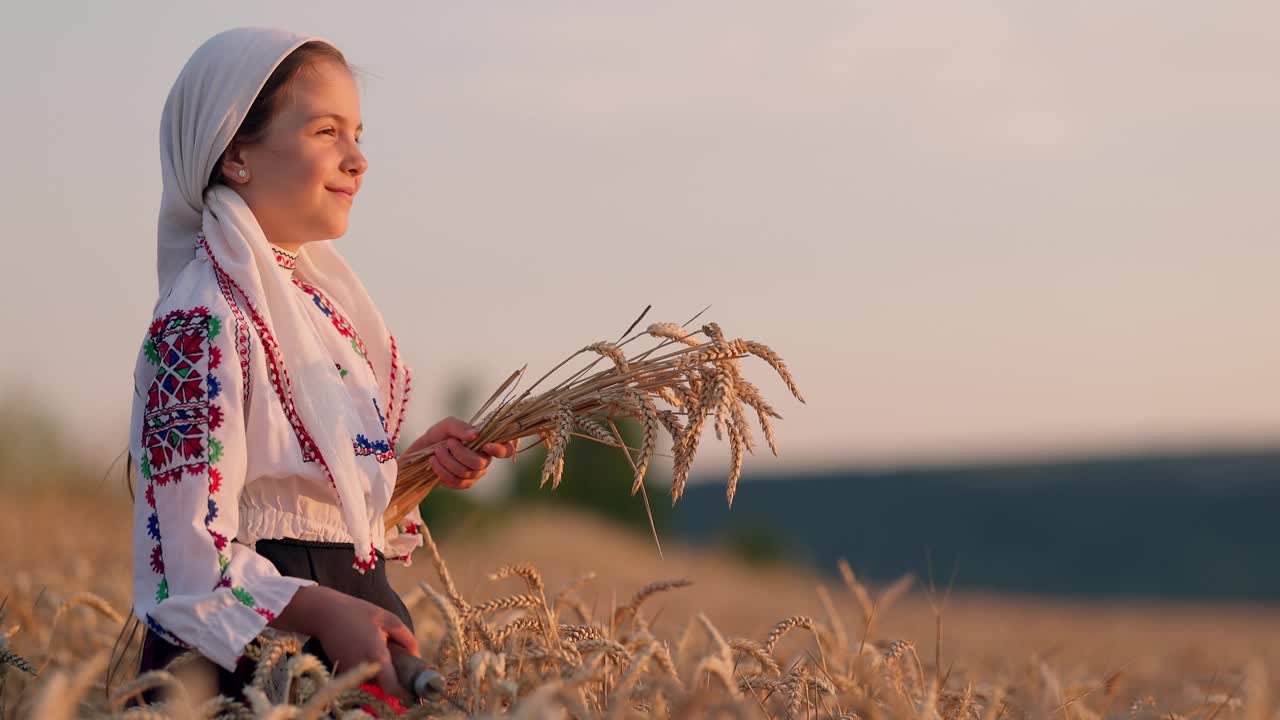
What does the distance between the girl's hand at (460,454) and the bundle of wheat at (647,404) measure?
0.07 ft

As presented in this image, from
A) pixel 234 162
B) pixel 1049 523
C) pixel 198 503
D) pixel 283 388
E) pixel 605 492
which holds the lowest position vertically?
pixel 1049 523

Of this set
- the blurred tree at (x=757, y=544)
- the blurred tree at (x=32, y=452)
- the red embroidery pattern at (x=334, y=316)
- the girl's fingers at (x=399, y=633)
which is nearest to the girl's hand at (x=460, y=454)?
the red embroidery pattern at (x=334, y=316)

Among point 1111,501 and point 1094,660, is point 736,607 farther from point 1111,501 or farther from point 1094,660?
point 1111,501

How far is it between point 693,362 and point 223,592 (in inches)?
41.7

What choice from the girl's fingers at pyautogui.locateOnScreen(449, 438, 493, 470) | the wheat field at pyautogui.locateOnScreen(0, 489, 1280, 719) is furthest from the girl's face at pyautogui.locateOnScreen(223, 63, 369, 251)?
the wheat field at pyautogui.locateOnScreen(0, 489, 1280, 719)

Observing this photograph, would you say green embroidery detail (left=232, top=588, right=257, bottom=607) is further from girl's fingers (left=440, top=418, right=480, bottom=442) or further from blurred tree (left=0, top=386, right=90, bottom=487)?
blurred tree (left=0, top=386, right=90, bottom=487)

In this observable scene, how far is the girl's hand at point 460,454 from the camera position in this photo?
2879mm

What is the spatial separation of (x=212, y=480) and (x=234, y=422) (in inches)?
4.9

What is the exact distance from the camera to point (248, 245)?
264cm

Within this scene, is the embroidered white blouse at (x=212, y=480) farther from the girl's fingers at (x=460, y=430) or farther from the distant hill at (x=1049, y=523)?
the distant hill at (x=1049, y=523)

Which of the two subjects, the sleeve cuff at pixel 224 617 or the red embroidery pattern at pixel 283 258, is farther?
the red embroidery pattern at pixel 283 258

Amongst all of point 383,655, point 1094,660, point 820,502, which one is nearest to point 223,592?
point 383,655

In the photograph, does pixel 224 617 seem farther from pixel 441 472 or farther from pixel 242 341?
pixel 441 472

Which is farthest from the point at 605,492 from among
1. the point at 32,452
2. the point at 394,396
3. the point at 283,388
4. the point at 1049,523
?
the point at 1049,523
